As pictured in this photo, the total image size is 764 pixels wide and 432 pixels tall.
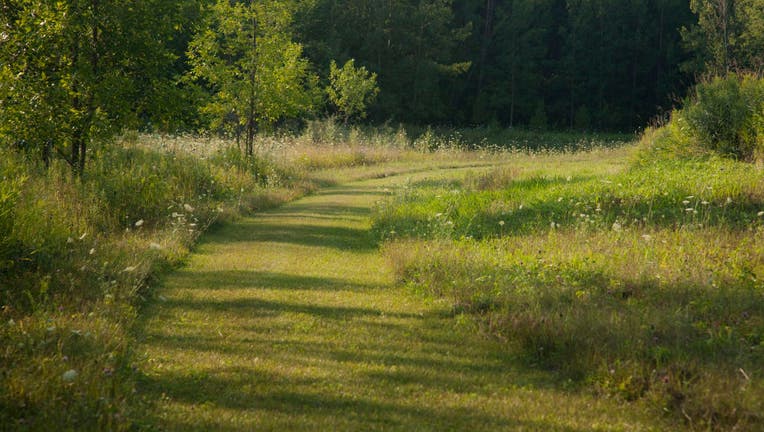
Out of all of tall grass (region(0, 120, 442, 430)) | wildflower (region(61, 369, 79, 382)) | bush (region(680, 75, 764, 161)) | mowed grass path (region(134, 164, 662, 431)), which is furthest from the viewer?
bush (region(680, 75, 764, 161))

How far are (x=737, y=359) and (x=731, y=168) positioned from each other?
864 centimetres

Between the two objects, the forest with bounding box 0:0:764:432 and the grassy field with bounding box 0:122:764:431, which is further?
the forest with bounding box 0:0:764:432

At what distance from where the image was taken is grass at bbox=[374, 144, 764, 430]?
16.8ft

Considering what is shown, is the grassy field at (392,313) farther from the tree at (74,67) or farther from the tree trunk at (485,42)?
the tree trunk at (485,42)

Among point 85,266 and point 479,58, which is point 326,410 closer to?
point 85,266

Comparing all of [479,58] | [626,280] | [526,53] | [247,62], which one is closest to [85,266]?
[626,280]

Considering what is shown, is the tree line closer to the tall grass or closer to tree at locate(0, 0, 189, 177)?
the tall grass

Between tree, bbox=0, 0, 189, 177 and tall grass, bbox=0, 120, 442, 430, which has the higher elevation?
tree, bbox=0, 0, 189, 177

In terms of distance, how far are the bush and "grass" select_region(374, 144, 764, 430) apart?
6.53 ft

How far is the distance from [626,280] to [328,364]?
11.5 feet

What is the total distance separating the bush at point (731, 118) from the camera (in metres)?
14.6

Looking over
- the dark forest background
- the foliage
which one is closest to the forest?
the dark forest background

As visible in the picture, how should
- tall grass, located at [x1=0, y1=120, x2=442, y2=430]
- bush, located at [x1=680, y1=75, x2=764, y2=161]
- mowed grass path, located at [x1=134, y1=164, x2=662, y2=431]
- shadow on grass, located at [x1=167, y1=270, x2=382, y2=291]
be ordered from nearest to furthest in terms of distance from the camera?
tall grass, located at [x1=0, y1=120, x2=442, y2=430] → mowed grass path, located at [x1=134, y1=164, x2=662, y2=431] → shadow on grass, located at [x1=167, y1=270, x2=382, y2=291] → bush, located at [x1=680, y1=75, x2=764, y2=161]

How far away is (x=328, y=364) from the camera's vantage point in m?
5.85
